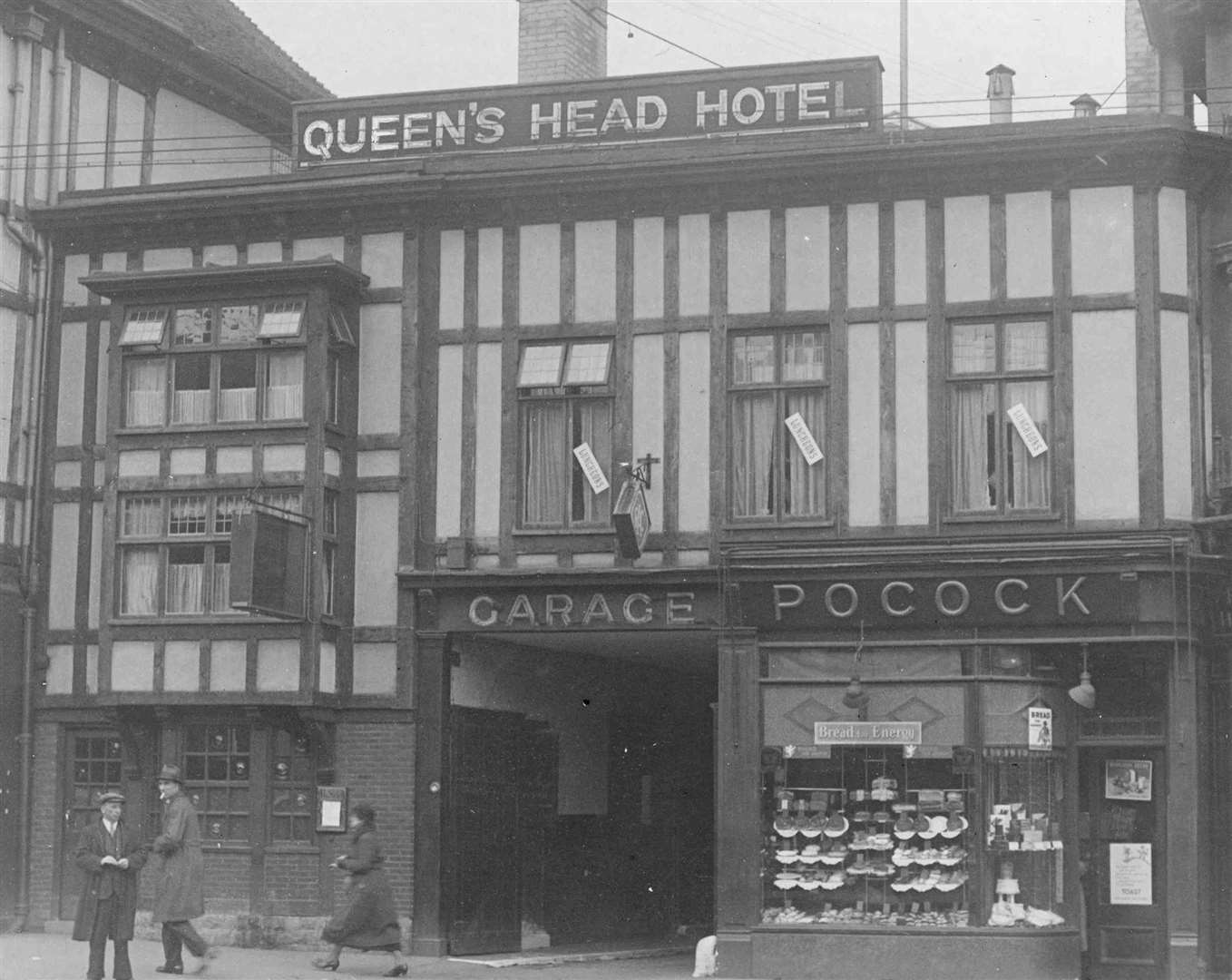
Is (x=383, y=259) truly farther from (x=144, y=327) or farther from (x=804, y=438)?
(x=804, y=438)

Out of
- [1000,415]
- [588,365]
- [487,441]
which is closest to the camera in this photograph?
[1000,415]

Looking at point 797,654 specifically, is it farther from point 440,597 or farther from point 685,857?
point 685,857

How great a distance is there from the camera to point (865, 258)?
20.4 m

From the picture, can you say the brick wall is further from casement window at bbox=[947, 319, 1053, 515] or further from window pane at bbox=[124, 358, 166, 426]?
casement window at bbox=[947, 319, 1053, 515]

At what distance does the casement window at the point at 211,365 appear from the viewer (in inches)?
838

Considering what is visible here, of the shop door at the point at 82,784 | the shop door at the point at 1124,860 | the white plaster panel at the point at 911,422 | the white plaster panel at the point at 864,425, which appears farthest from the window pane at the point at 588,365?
the shop door at the point at 82,784

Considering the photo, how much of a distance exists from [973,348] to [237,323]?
784cm

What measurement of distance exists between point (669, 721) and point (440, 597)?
20.1ft


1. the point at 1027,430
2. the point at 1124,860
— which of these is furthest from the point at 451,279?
the point at 1124,860

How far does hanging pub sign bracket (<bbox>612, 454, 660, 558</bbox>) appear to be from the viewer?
19938 mm

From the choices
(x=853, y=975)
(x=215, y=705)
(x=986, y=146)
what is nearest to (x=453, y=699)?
(x=215, y=705)

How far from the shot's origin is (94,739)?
22.0 metres

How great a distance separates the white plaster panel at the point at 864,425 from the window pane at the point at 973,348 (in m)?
0.79

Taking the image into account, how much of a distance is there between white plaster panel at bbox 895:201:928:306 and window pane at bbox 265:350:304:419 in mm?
6367
